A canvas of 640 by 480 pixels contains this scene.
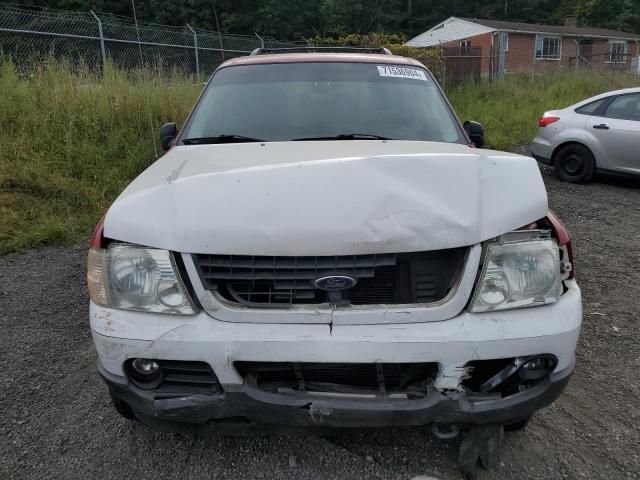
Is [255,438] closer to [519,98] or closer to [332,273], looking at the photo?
[332,273]

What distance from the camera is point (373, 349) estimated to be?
176 centimetres

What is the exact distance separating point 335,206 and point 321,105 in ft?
5.17

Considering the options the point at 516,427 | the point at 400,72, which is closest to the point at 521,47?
the point at 400,72

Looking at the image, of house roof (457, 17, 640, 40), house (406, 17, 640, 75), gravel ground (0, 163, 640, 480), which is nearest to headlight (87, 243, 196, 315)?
gravel ground (0, 163, 640, 480)

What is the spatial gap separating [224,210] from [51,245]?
4067 mm

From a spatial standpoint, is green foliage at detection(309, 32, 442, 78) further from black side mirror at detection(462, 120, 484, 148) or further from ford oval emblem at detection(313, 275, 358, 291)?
ford oval emblem at detection(313, 275, 358, 291)

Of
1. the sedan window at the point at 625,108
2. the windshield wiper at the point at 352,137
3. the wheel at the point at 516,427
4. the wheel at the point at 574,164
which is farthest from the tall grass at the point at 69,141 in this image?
the sedan window at the point at 625,108

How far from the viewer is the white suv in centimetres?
178

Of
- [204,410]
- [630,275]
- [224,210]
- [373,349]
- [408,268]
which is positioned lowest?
[630,275]

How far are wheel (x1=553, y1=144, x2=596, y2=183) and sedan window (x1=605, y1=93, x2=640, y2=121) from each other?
24.7 inches

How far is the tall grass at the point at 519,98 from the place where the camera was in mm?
11859

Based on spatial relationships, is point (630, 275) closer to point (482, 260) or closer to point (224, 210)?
point (482, 260)

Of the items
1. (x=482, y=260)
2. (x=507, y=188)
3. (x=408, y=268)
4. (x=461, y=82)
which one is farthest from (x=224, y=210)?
(x=461, y=82)

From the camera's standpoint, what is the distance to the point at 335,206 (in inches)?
70.7
